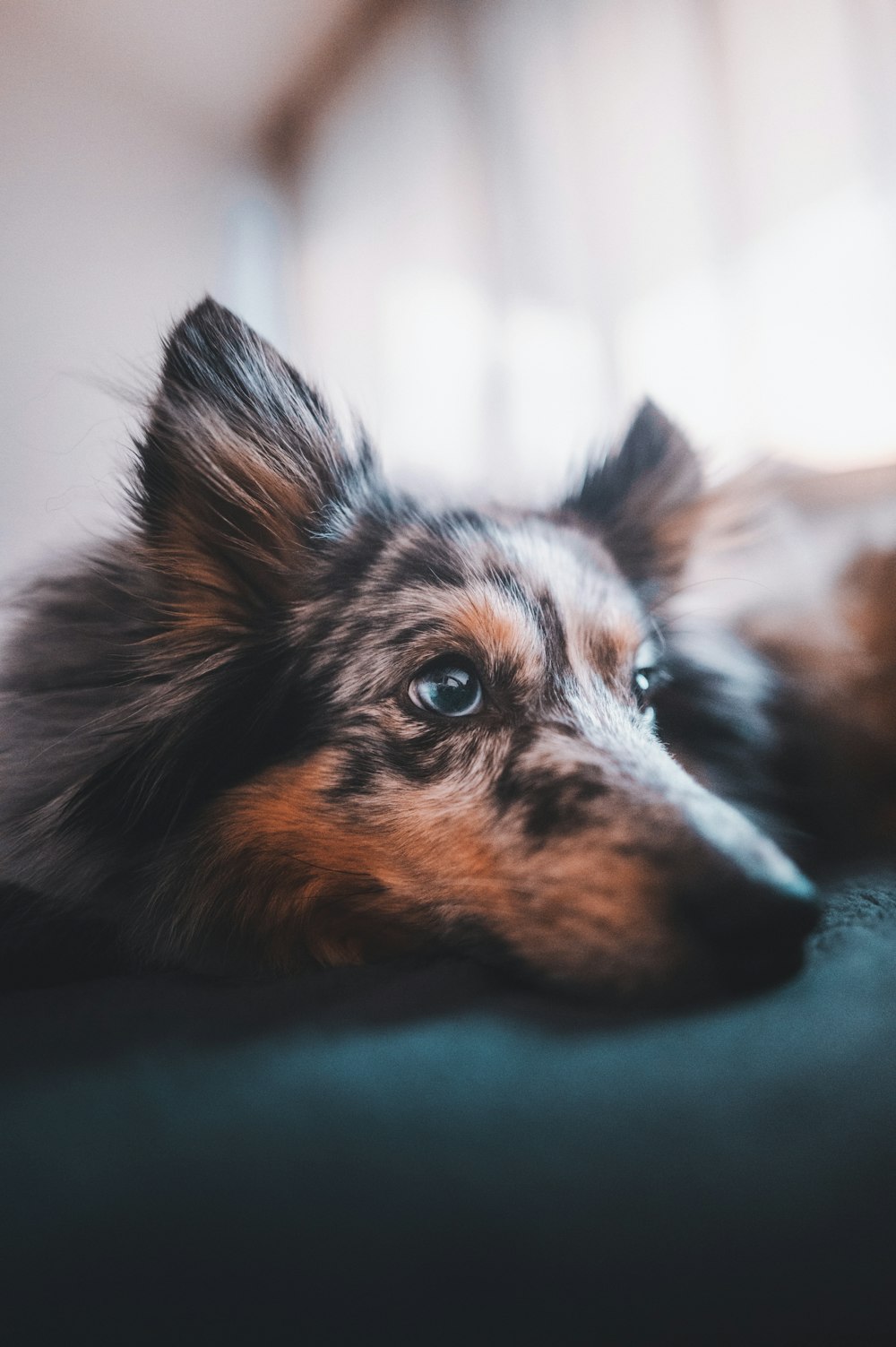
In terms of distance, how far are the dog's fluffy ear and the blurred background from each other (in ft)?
0.98

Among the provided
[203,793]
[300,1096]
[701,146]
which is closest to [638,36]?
[701,146]

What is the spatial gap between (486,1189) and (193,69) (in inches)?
69.4

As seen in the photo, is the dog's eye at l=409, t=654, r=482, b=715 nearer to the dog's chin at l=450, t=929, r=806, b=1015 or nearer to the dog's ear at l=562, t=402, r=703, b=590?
the dog's chin at l=450, t=929, r=806, b=1015

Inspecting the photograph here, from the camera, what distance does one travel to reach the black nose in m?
0.74

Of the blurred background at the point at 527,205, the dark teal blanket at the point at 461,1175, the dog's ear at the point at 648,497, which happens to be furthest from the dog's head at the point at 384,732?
the blurred background at the point at 527,205

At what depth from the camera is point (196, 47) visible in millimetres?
1464

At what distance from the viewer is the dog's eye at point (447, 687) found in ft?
3.34

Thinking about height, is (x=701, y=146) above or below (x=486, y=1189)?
above

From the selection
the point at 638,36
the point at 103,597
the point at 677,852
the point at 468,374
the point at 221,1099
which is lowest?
the point at 221,1099

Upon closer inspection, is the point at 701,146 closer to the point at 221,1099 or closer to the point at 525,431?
the point at 525,431

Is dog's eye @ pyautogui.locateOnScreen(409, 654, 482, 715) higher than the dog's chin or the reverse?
higher

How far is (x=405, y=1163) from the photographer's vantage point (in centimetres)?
52

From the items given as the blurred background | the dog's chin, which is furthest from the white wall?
the dog's chin

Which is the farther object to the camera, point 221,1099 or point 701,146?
point 701,146
